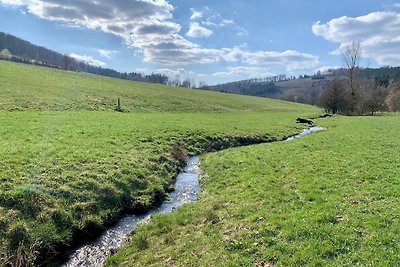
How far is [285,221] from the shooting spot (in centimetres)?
1414

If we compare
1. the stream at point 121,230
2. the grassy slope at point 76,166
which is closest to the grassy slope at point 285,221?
the stream at point 121,230

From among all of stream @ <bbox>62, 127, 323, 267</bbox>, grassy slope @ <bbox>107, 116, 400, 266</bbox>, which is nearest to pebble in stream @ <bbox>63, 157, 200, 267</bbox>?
stream @ <bbox>62, 127, 323, 267</bbox>

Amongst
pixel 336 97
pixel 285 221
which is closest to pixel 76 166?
pixel 285 221

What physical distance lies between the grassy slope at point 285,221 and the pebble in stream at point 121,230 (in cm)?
72

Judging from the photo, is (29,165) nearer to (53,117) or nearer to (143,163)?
(143,163)

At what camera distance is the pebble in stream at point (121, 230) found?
13555 millimetres

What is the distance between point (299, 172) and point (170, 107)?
5541cm

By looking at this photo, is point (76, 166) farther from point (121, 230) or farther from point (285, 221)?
point (285, 221)

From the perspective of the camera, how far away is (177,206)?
19281mm

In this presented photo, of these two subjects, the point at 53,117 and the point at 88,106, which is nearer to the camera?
the point at 53,117

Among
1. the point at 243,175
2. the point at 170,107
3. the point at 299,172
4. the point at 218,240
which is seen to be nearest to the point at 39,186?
the point at 218,240

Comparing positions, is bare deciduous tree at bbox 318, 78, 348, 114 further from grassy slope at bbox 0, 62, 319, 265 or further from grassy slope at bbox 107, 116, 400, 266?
grassy slope at bbox 107, 116, 400, 266

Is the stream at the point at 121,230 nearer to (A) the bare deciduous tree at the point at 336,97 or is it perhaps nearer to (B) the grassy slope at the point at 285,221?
(B) the grassy slope at the point at 285,221

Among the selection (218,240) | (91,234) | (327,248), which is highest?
(327,248)
